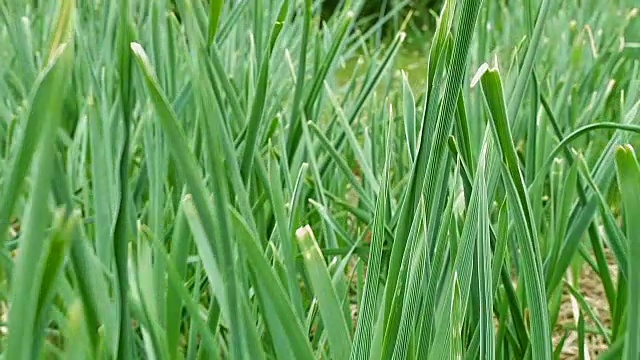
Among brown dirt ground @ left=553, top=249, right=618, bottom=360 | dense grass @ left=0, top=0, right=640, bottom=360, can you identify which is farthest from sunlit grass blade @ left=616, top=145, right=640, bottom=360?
brown dirt ground @ left=553, top=249, right=618, bottom=360

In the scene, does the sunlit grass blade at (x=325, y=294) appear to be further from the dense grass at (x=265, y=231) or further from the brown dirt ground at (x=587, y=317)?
the brown dirt ground at (x=587, y=317)

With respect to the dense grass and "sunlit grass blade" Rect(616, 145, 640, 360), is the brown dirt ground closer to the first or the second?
the dense grass

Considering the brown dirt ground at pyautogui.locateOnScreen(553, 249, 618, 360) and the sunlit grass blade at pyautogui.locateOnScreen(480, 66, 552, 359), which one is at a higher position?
the sunlit grass blade at pyautogui.locateOnScreen(480, 66, 552, 359)

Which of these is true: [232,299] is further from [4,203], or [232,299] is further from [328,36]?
[328,36]

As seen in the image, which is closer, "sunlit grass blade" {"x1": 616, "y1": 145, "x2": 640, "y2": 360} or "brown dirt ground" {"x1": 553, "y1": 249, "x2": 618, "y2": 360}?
"sunlit grass blade" {"x1": 616, "y1": 145, "x2": 640, "y2": 360}

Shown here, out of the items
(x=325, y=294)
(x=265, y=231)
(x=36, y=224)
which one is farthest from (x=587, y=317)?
(x=36, y=224)

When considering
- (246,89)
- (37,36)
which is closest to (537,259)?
(246,89)

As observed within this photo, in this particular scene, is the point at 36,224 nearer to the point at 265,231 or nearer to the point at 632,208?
the point at 632,208

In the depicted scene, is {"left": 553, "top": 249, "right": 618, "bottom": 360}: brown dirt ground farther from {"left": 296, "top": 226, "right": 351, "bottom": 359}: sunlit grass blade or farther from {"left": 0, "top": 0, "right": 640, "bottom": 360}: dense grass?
{"left": 296, "top": 226, "right": 351, "bottom": 359}: sunlit grass blade

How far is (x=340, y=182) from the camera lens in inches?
24.4

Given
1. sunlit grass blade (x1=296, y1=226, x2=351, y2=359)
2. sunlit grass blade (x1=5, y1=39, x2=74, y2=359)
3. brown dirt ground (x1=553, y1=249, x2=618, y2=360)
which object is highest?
sunlit grass blade (x1=5, y1=39, x2=74, y2=359)

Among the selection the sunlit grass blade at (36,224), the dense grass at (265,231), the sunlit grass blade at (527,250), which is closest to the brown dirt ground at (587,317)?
the dense grass at (265,231)

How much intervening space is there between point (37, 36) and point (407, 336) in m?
0.66

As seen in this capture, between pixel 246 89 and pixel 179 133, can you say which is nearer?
pixel 179 133
